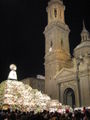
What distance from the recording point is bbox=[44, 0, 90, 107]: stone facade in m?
40.4

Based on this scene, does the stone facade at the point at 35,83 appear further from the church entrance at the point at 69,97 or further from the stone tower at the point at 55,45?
the church entrance at the point at 69,97

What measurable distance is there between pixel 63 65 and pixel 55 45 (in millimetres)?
5081

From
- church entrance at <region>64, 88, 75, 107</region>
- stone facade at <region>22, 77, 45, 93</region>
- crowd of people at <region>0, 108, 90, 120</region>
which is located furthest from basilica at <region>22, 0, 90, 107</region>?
crowd of people at <region>0, 108, 90, 120</region>

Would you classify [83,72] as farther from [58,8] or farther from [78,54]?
[58,8]

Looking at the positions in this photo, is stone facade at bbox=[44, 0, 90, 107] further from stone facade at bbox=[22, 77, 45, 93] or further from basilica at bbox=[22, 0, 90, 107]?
stone facade at bbox=[22, 77, 45, 93]

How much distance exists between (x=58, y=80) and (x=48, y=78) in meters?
3.74

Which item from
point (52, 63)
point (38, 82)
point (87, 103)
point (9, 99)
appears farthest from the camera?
point (38, 82)

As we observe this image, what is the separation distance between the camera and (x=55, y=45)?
48469 mm

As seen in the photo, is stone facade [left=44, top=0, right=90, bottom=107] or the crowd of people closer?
the crowd of people

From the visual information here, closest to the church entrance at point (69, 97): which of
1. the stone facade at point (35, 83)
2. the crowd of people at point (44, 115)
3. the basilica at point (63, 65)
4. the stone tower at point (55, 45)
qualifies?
the basilica at point (63, 65)

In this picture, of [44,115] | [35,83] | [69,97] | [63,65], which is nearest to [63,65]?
[63,65]

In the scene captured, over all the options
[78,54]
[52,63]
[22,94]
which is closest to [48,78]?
[52,63]

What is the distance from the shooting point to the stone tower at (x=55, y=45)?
46969mm

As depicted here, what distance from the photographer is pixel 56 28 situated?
49.1 metres
